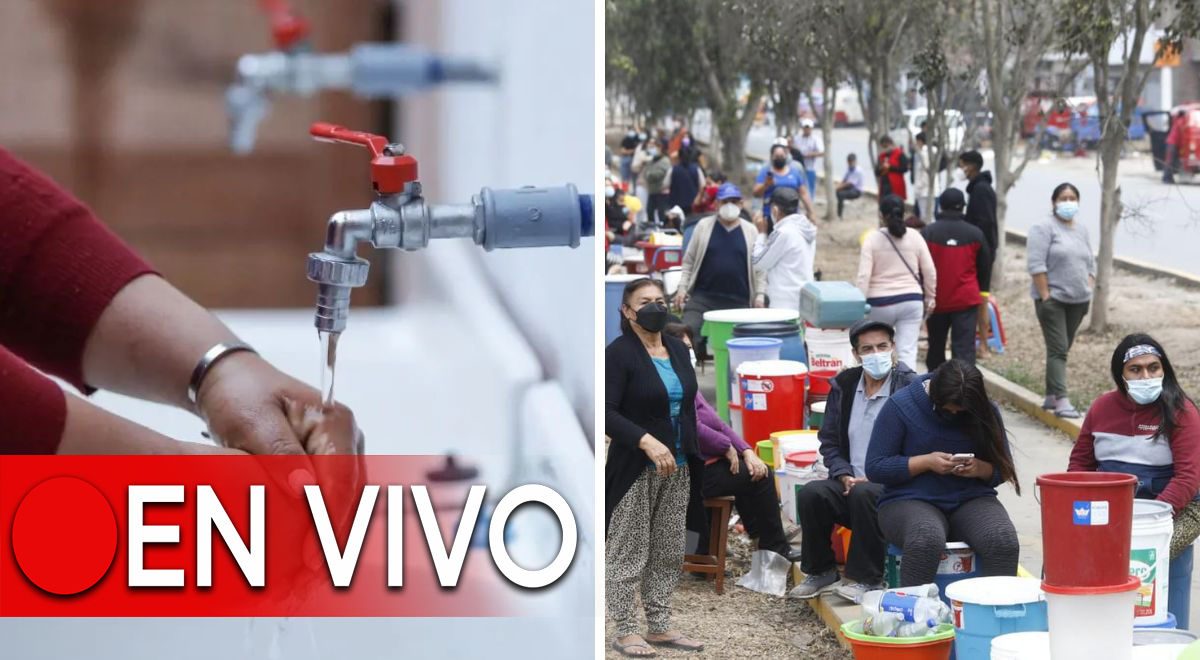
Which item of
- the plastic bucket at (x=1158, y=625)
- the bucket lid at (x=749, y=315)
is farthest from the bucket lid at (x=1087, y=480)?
the bucket lid at (x=749, y=315)

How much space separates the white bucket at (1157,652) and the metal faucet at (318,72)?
85.9 inches

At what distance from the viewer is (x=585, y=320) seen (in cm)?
199

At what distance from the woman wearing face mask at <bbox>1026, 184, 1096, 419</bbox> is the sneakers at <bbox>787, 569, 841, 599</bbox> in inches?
118

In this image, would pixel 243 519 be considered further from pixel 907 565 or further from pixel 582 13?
pixel 907 565

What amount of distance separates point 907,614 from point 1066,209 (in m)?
4.16

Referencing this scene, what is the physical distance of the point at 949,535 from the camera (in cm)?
446

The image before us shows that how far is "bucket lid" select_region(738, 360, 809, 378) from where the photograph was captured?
6.64 m

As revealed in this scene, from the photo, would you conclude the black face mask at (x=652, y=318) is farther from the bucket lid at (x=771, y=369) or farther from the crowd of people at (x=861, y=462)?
the bucket lid at (x=771, y=369)

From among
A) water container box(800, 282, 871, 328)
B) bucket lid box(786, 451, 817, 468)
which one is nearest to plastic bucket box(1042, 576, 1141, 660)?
bucket lid box(786, 451, 817, 468)

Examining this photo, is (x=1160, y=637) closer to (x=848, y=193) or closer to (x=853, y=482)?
(x=853, y=482)

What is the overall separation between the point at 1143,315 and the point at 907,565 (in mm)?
7490

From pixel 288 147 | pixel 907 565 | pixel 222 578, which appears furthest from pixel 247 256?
pixel 907 565

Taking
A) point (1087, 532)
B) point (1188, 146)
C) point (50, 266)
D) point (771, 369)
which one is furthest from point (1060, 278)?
point (1188, 146)

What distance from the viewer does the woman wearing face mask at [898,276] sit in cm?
756
